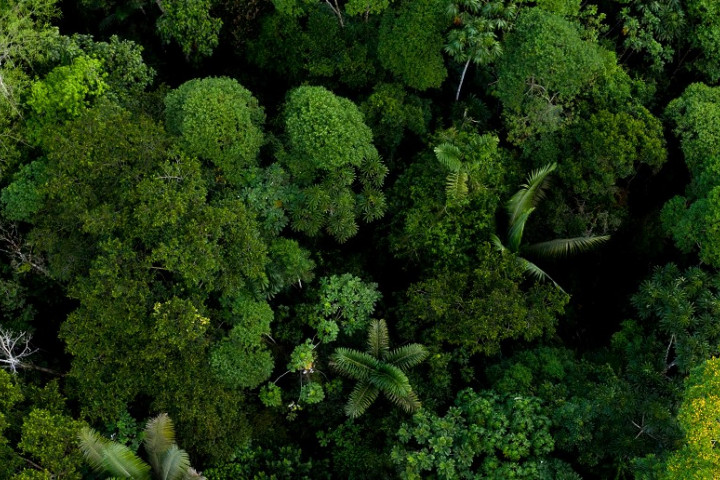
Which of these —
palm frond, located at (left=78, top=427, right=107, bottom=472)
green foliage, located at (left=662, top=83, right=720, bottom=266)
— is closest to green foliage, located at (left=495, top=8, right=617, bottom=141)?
green foliage, located at (left=662, top=83, right=720, bottom=266)

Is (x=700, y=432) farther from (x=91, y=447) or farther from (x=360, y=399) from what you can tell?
(x=91, y=447)

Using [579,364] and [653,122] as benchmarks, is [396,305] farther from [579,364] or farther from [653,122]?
[653,122]

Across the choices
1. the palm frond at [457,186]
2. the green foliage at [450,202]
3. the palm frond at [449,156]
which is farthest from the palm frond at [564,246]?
the palm frond at [449,156]

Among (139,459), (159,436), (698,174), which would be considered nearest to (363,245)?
(159,436)

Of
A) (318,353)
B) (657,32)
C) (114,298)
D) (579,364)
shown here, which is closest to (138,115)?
(114,298)

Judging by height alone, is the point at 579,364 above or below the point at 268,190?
below

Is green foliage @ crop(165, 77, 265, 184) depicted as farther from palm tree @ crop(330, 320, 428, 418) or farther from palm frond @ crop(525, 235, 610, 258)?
palm frond @ crop(525, 235, 610, 258)

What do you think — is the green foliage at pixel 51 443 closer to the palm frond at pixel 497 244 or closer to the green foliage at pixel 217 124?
the green foliage at pixel 217 124

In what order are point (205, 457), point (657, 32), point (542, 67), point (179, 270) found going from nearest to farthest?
point (179, 270)
point (205, 457)
point (542, 67)
point (657, 32)
